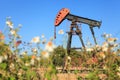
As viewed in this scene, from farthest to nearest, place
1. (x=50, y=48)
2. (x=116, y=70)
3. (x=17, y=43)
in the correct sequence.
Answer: (x=116, y=70)
(x=17, y=43)
(x=50, y=48)

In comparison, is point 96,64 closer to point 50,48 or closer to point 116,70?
point 116,70

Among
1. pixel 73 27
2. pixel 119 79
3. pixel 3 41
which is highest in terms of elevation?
pixel 73 27

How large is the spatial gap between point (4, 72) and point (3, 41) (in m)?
0.39

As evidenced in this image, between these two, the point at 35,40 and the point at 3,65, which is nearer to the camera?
the point at 3,65

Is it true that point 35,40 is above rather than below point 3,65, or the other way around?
above

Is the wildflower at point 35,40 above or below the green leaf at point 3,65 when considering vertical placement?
above

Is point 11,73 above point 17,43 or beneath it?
beneath

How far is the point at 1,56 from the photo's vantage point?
438cm

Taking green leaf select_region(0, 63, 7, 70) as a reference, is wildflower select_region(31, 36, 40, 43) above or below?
above

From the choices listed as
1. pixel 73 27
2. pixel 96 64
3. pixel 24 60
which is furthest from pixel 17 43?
pixel 73 27

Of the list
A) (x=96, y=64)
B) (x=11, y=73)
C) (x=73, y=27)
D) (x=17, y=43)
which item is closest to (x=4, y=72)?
(x=11, y=73)

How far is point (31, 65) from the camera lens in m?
4.81

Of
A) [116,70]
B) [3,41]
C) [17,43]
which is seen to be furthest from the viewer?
[116,70]

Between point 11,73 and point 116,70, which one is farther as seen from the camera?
point 116,70
